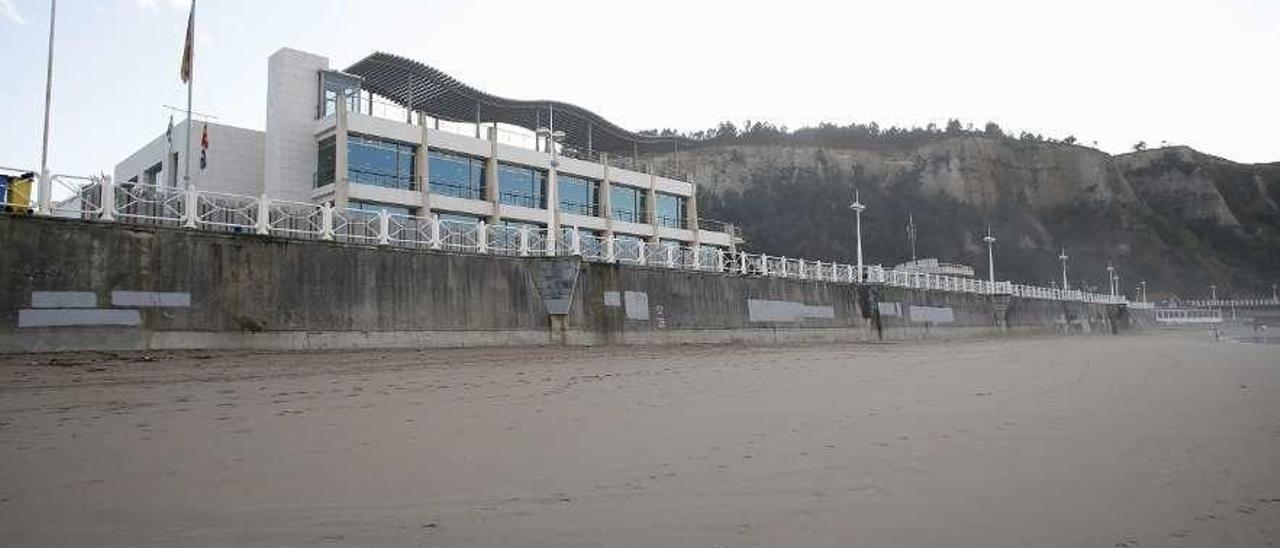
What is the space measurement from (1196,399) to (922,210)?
121 m

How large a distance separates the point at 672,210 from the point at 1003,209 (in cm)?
9513

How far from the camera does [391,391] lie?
9664mm

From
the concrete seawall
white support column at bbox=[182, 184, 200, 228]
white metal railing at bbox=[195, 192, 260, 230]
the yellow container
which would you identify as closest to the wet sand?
the concrete seawall

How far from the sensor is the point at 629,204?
49625mm

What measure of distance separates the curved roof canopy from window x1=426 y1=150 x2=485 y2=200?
366 centimetres

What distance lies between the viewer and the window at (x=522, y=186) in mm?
41125

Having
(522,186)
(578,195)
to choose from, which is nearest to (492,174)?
(522,186)

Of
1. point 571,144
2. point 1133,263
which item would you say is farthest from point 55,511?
point 1133,263

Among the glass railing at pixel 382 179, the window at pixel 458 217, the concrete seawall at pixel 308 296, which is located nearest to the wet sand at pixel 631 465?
the concrete seawall at pixel 308 296

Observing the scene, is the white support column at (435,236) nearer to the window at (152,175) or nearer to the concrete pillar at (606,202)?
the window at (152,175)

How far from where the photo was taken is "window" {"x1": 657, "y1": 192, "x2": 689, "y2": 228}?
170 feet

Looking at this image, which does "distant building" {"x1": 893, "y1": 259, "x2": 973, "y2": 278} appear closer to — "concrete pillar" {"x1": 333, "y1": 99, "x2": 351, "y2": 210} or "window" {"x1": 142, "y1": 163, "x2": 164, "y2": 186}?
"concrete pillar" {"x1": 333, "y1": 99, "x2": 351, "y2": 210}

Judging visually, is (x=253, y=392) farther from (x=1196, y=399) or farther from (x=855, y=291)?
(x=855, y=291)

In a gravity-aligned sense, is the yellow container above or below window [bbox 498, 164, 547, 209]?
below
